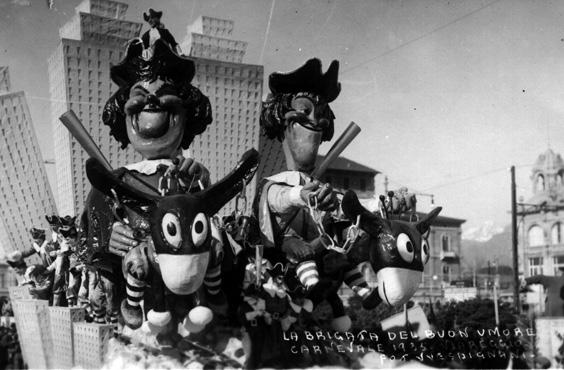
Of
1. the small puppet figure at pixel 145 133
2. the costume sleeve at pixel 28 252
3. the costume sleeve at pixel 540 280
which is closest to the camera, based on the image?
the small puppet figure at pixel 145 133

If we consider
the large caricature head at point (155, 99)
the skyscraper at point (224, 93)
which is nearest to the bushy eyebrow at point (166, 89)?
the large caricature head at point (155, 99)

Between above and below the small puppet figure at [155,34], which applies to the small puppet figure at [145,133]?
below

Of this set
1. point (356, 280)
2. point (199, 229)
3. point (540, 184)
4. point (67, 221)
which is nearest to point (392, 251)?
point (356, 280)

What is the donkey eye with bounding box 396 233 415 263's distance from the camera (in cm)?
282

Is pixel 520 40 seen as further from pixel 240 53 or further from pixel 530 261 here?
pixel 530 261

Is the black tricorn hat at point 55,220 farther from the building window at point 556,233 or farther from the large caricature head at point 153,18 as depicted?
the building window at point 556,233

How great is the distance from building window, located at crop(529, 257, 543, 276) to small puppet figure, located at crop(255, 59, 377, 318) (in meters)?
9.43

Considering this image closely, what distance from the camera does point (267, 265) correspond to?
10.5 feet

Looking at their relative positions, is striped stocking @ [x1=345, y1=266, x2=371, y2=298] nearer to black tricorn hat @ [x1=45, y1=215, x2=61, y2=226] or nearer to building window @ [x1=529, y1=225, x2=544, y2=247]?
black tricorn hat @ [x1=45, y1=215, x2=61, y2=226]

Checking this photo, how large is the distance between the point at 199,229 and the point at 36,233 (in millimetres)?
3175

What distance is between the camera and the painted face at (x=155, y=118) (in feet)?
10.7

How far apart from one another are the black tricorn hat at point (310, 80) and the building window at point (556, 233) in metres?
6.94

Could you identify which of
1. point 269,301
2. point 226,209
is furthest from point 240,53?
point 269,301

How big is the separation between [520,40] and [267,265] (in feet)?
7.98
